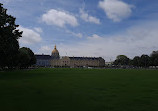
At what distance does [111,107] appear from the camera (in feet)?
34.7

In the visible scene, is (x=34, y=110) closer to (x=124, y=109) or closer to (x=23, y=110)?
(x=23, y=110)

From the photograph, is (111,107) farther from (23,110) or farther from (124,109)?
(23,110)

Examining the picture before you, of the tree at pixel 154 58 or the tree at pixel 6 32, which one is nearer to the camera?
the tree at pixel 6 32

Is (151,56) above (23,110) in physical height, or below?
above

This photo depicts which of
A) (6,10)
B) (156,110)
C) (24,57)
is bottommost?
(156,110)

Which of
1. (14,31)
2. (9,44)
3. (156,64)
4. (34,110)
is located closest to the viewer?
(34,110)

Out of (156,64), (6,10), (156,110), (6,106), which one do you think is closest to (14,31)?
(6,10)

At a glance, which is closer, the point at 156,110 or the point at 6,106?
the point at 156,110

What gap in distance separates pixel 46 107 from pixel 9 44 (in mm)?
31566

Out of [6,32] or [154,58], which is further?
[154,58]

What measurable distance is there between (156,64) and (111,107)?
146m

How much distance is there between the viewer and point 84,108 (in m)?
10.4

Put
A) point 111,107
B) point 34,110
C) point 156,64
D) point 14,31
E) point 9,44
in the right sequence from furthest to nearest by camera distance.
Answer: point 156,64 < point 14,31 < point 9,44 < point 111,107 < point 34,110

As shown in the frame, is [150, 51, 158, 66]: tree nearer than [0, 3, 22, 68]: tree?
No
